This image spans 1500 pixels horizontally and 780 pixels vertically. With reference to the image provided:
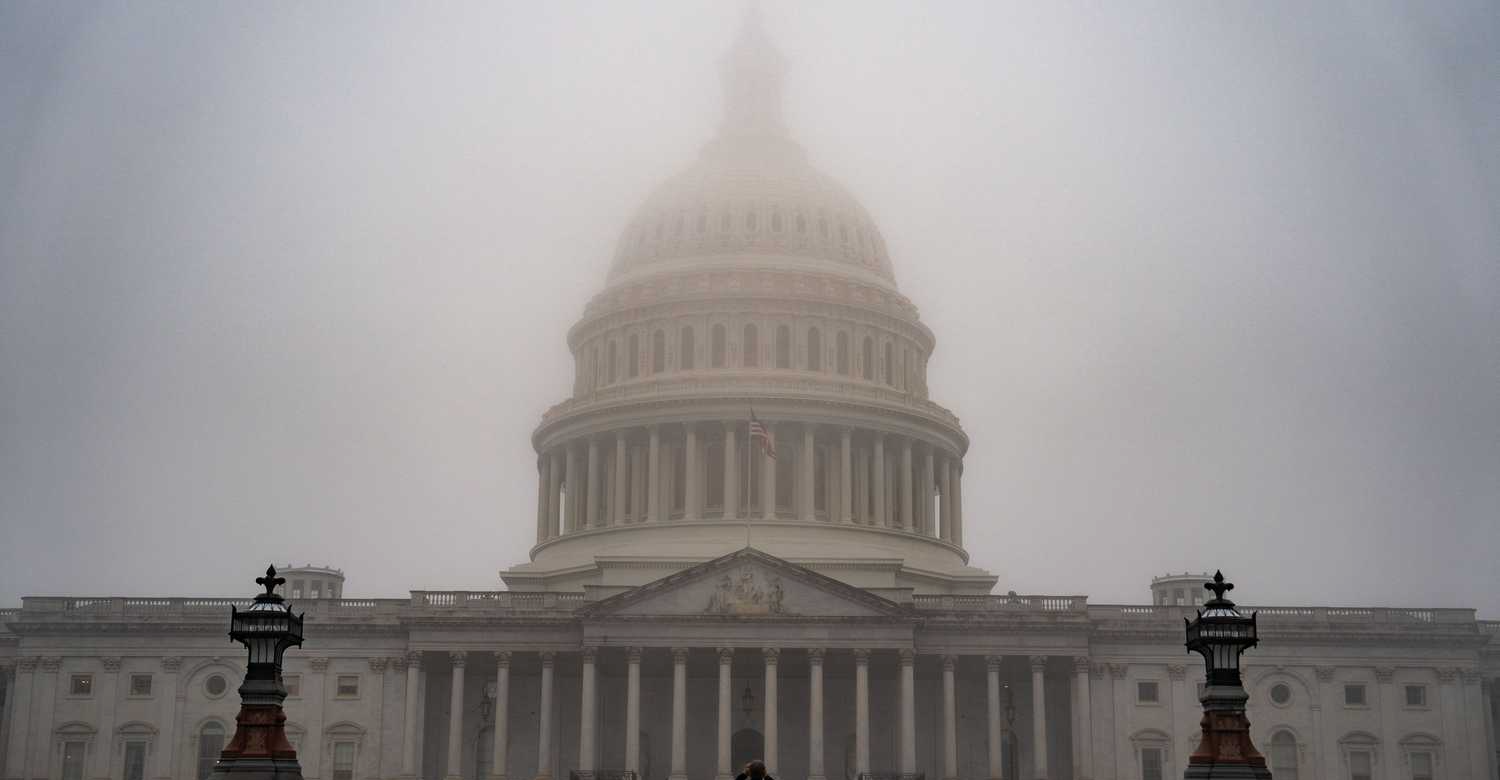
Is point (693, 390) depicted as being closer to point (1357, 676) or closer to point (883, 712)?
point (883, 712)

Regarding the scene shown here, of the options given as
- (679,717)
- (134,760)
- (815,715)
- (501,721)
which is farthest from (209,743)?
(815,715)

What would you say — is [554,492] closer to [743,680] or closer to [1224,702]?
[743,680]

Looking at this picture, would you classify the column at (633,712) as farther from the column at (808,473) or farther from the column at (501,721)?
the column at (808,473)

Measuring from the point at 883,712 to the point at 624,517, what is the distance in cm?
2035

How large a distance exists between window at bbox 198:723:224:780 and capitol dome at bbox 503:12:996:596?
18.3m

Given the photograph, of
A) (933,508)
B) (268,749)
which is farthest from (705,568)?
(268,749)

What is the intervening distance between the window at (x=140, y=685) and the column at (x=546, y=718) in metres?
20.3

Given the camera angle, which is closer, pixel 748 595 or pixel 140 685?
pixel 748 595

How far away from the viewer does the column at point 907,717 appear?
300 ft

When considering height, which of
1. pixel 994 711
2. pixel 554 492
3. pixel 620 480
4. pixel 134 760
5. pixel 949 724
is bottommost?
pixel 134 760

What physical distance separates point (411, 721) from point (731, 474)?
76.1 ft

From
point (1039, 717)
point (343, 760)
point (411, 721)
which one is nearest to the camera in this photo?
point (1039, 717)

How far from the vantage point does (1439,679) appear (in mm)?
96750

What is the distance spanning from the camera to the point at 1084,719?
313 ft
